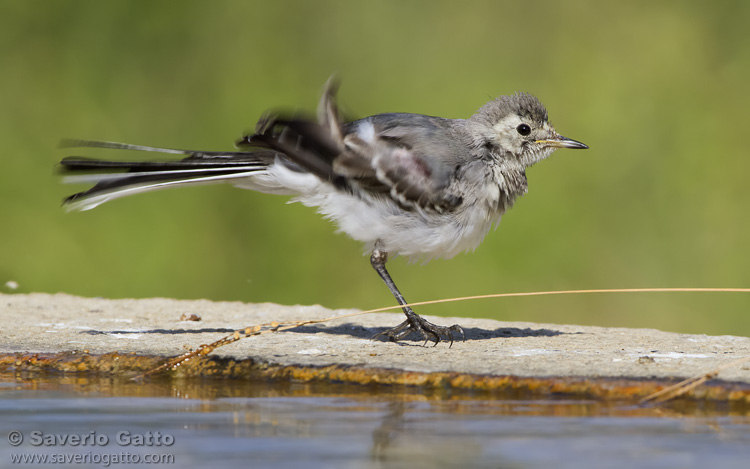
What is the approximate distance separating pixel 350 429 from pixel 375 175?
275 centimetres

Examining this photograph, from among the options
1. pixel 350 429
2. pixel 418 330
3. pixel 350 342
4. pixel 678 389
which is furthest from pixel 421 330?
pixel 350 429

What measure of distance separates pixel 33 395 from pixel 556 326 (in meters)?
3.09

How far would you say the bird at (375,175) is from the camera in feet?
17.4

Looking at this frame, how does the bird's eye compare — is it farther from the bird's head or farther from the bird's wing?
the bird's wing

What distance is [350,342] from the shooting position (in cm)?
459

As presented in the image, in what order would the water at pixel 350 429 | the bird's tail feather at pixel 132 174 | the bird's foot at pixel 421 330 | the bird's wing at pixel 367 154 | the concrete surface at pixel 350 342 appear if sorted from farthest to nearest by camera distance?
1. the bird's tail feather at pixel 132 174
2. the bird's wing at pixel 367 154
3. the bird's foot at pixel 421 330
4. the concrete surface at pixel 350 342
5. the water at pixel 350 429

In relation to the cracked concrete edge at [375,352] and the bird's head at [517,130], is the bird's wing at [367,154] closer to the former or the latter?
the bird's head at [517,130]

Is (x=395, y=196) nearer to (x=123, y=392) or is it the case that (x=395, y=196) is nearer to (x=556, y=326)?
(x=556, y=326)

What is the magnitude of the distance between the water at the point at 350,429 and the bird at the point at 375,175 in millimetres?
1804

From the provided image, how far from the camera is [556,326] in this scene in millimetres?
5602

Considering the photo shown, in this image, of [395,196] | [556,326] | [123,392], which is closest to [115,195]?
[395,196]

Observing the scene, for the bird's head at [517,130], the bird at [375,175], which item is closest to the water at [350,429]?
the bird at [375,175]

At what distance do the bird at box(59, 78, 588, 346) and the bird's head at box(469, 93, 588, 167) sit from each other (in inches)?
0.5

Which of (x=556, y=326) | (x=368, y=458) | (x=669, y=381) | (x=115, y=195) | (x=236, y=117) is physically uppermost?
(x=236, y=117)
